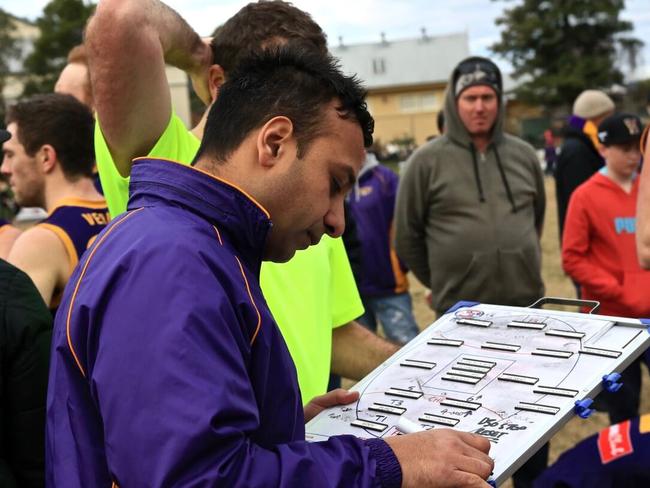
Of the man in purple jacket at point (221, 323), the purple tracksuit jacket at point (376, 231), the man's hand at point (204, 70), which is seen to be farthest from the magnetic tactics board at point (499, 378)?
the purple tracksuit jacket at point (376, 231)

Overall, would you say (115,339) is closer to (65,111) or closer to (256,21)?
(256,21)

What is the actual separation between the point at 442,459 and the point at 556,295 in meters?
8.03

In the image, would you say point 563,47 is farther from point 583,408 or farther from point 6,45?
point 583,408

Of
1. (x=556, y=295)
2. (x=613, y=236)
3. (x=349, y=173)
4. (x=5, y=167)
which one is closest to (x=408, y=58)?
(x=556, y=295)

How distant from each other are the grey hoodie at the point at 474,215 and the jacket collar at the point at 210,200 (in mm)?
3181

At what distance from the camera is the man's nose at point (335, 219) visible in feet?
5.05

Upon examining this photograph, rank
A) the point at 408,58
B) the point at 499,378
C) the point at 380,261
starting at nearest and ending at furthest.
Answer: the point at 499,378 < the point at 380,261 < the point at 408,58

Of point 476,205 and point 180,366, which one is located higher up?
point 180,366

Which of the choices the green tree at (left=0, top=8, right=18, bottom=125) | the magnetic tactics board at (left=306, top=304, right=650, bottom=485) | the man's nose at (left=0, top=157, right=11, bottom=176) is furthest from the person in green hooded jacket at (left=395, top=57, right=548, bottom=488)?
the green tree at (left=0, top=8, right=18, bottom=125)

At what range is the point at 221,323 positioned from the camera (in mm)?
1231

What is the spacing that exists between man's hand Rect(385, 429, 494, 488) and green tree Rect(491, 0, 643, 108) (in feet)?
172

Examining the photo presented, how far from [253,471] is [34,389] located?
950 mm

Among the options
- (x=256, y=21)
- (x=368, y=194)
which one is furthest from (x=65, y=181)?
(x=368, y=194)

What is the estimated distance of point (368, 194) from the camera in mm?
6008
